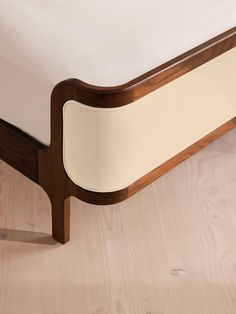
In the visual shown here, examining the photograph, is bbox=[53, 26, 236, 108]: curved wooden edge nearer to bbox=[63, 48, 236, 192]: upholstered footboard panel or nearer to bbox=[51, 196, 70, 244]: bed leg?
bbox=[63, 48, 236, 192]: upholstered footboard panel

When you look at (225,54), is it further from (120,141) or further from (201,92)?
(120,141)

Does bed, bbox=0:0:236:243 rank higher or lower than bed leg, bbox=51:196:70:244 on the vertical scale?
higher

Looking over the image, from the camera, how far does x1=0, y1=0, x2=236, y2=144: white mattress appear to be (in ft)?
4.88

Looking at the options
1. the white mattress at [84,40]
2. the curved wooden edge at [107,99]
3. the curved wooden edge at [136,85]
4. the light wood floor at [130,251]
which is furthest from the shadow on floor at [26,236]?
the curved wooden edge at [136,85]

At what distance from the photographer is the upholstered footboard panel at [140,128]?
1.42m

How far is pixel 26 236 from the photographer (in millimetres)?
1738

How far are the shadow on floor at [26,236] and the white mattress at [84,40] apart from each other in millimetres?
300

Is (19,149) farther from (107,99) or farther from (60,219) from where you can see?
(107,99)

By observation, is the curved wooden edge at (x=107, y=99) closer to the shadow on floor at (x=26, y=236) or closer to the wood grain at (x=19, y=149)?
the wood grain at (x=19, y=149)

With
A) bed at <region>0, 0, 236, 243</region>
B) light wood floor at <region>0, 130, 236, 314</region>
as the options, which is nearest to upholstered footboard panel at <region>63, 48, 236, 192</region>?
Result: bed at <region>0, 0, 236, 243</region>

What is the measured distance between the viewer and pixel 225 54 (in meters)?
1.60

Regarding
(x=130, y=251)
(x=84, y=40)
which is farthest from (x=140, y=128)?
(x=130, y=251)

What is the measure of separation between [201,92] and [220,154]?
487mm

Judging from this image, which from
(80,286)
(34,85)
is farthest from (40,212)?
(34,85)
